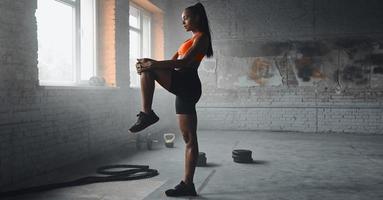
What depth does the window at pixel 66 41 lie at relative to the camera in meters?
4.39

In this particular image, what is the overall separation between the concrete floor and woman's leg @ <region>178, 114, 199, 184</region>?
0.28 m

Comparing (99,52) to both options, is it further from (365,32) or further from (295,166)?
(365,32)

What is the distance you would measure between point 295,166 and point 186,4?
18.5 feet

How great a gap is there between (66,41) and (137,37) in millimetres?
2823

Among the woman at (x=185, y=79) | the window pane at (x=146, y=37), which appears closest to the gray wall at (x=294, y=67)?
the window pane at (x=146, y=37)

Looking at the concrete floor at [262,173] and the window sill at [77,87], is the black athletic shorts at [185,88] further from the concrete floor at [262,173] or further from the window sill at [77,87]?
the window sill at [77,87]

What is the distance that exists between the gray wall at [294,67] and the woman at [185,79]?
537cm

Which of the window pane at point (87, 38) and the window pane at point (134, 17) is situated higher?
the window pane at point (134, 17)

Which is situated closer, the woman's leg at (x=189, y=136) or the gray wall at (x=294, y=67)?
the woman's leg at (x=189, y=136)

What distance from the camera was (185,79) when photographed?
274 cm

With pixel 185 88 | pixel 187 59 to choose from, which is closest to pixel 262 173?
pixel 185 88

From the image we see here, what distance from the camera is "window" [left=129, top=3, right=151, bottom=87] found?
23.7 feet

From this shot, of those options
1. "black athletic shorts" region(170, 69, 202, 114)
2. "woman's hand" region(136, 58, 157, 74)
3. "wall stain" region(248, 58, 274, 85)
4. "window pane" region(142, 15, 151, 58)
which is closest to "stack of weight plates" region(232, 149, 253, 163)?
"black athletic shorts" region(170, 69, 202, 114)

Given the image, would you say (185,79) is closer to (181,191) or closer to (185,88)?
(185,88)
